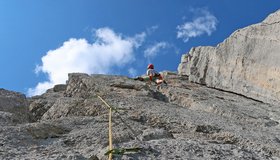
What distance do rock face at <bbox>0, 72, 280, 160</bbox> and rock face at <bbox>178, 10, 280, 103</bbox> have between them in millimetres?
4756

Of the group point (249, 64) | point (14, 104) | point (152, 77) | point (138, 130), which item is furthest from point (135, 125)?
point (249, 64)

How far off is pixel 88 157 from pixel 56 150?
0.49 meters

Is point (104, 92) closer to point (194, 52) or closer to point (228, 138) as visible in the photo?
point (228, 138)

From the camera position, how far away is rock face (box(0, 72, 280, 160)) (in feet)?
20.0

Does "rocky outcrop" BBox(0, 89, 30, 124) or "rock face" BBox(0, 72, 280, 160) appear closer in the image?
"rock face" BBox(0, 72, 280, 160)

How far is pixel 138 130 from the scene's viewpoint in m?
7.25

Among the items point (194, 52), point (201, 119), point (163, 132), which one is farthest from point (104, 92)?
point (194, 52)

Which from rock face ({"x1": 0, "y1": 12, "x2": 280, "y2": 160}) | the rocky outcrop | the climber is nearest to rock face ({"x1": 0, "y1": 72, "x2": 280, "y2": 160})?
rock face ({"x1": 0, "y1": 12, "x2": 280, "y2": 160})

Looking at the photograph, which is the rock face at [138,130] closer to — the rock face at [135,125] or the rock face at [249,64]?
the rock face at [135,125]

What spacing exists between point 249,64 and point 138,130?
34.8 feet

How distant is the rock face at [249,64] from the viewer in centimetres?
1598

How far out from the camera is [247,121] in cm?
1002

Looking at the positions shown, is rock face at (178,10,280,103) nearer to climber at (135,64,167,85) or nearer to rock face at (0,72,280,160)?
climber at (135,64,167,85)

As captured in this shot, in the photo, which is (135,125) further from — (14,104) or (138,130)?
(14,104)
